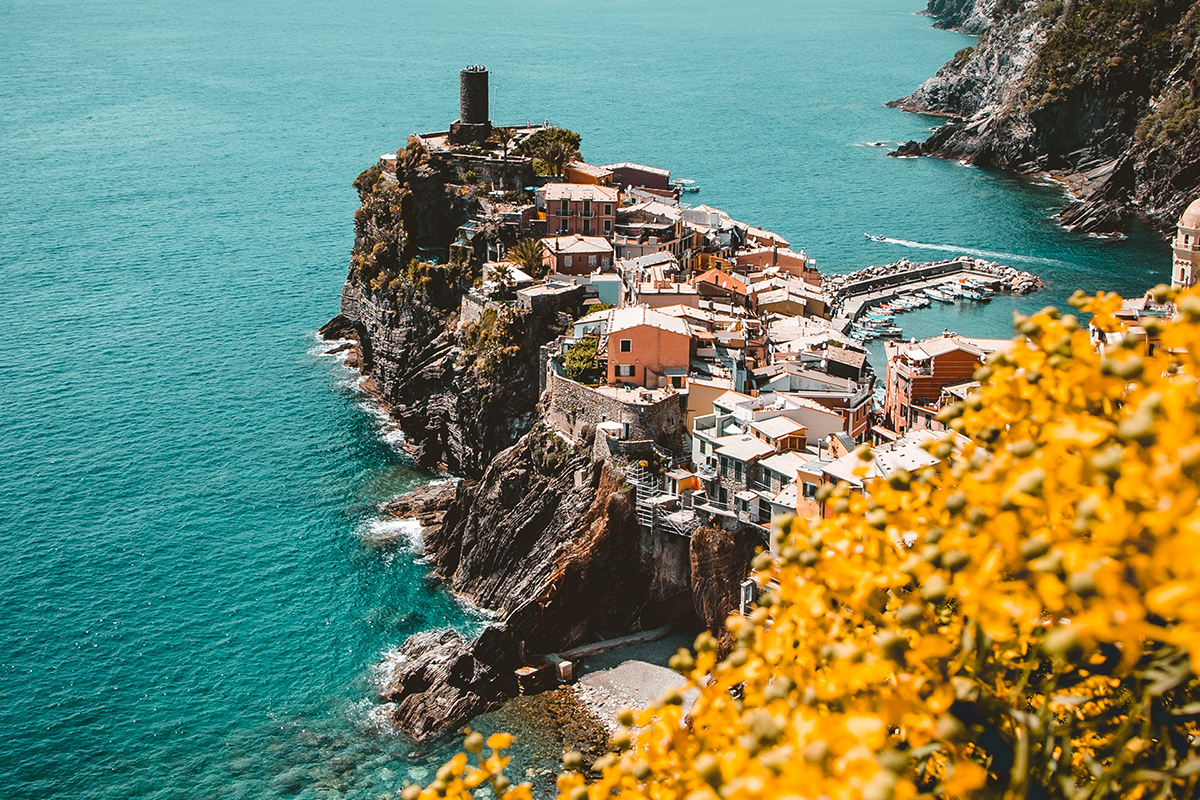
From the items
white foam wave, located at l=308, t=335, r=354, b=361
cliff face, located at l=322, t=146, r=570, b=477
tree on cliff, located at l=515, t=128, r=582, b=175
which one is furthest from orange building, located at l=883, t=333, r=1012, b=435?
white foam wave, located at l=308, t=335, r=354, b=361

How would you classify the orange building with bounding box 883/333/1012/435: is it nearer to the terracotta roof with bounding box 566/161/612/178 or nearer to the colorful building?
the colorful building

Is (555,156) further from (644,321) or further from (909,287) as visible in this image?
(909,287)

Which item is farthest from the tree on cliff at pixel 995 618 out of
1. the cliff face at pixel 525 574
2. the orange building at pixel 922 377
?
the orange building at pixel 922 377

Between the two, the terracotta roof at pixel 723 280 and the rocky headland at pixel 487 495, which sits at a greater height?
the terracotta roof at pixel 723 280

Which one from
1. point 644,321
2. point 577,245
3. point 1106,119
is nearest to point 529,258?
point 577,245

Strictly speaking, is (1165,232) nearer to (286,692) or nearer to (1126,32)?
(1126,32)

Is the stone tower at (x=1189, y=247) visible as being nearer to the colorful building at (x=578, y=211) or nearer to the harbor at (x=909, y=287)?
the harbor at (x=909, y=287)

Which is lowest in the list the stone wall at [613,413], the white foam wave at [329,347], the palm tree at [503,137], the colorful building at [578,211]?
the white foam wave at [329,347]
